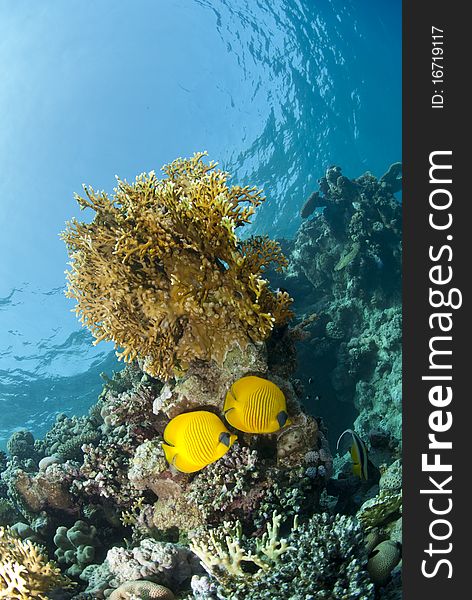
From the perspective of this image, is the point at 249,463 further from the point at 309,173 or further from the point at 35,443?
the point at 309,173

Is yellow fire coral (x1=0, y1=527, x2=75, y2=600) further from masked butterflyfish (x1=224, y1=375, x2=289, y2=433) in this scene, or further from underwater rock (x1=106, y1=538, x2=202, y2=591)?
masked butterflyfish (x1=224, y1=375, x2=289, y2=433)

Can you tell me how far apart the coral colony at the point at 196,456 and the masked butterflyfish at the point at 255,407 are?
1 cm

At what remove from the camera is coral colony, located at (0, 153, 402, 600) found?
3133 millimetres

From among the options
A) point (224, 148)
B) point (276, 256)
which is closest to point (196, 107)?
point (224, 148)

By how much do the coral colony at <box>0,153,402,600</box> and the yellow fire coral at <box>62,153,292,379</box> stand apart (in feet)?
0.05

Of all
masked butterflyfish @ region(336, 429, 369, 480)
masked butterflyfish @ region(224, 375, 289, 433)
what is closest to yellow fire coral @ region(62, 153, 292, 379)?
masked butterflyfish @ region(224, 375, 289, 433)

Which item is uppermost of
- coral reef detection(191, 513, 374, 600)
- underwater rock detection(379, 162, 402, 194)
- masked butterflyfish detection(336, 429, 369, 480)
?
underwater rock detection(379, 162, 402, 194)

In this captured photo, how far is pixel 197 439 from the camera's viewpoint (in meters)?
3.13

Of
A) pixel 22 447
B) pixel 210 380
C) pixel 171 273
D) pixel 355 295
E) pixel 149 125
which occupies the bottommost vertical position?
pixel 22 447

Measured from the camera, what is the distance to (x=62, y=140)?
3338 cm

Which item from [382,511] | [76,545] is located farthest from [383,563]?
[76,545]

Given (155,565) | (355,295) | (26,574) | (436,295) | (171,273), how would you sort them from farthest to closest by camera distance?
1. (355,295)
2. (171,273)
3. (26,574)
4. (155,565)
5. (436,295)

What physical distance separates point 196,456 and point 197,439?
0.15 m

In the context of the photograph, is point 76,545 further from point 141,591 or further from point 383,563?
point 383,563
